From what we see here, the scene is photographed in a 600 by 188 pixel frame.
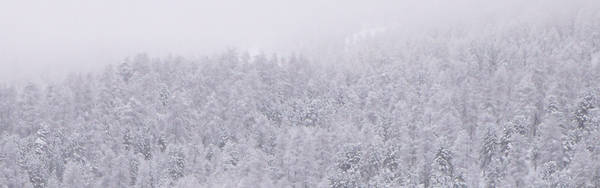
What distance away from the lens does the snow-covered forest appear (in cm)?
6800

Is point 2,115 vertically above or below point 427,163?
above

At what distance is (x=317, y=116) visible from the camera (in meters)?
85.0

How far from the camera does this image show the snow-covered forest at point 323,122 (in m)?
68.0

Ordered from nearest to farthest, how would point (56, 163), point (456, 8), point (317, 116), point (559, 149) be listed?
point (559, 149) → point (56, 163) → point (317, 116) → point (456, 8)

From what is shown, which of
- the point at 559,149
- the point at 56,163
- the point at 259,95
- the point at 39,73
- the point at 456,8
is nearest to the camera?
the point at 559,149

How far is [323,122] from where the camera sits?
→ 84125 mm

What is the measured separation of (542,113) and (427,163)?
61.1 feet

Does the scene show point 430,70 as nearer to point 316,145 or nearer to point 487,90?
point 487,90

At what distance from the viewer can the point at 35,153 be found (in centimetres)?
7950

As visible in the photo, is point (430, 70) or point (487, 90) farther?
point (430, 70)

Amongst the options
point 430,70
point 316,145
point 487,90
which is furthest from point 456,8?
point 316,145

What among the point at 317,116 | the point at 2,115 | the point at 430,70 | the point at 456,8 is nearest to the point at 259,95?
the point at 317,116

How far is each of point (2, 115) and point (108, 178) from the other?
25937 millimetres

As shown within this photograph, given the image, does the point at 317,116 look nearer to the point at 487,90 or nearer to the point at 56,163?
the point at 487,90
